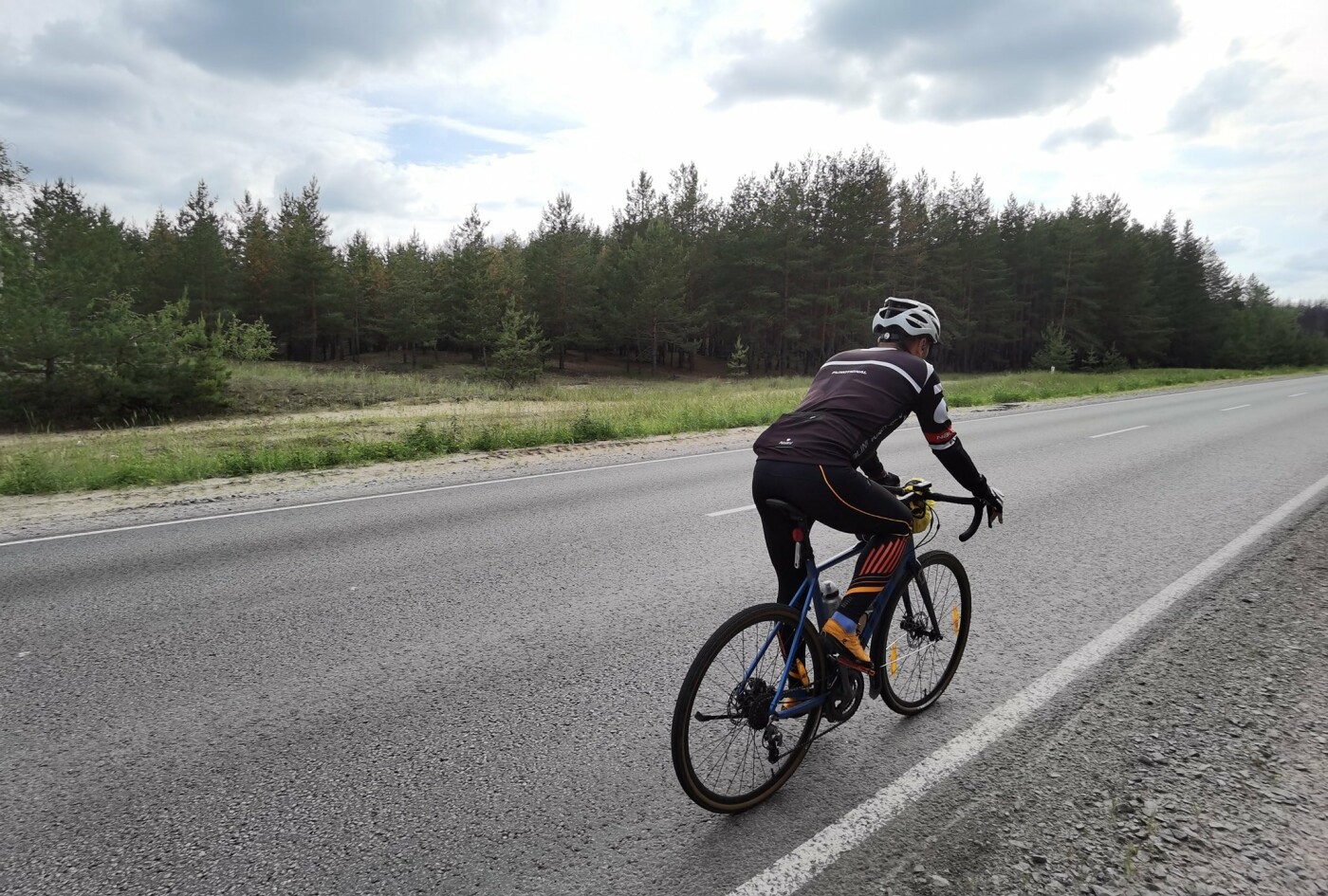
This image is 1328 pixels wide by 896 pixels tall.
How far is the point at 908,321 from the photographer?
127 inches

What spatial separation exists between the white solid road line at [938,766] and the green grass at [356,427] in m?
11.0

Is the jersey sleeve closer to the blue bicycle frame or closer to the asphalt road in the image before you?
the blue bicycle frame

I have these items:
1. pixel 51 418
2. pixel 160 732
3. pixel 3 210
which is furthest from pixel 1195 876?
pixel 3 210

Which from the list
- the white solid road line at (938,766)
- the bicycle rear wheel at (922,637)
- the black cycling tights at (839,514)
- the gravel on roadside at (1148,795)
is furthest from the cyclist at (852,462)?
the gravel on roadside at (1148,795)

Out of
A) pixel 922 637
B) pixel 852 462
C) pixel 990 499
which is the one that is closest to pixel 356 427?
pixel 922 637

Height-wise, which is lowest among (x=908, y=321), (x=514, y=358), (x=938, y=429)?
(x=938, y=429)

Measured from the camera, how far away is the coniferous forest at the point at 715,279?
153 feet

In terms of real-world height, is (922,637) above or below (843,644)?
below

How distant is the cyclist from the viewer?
9.40ft

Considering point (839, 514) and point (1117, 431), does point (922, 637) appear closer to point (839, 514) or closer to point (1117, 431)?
point (839, 514)

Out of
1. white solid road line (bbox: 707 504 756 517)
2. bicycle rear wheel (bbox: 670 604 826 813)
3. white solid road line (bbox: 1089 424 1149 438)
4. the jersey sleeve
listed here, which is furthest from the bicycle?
white solid road line (bbox: 1089 424 1149 438)

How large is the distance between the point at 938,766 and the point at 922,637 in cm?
66

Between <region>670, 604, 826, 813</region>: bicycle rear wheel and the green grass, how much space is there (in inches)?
421

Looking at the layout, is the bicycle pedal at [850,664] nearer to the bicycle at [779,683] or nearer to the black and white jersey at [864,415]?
the bicycle at [779,683]
